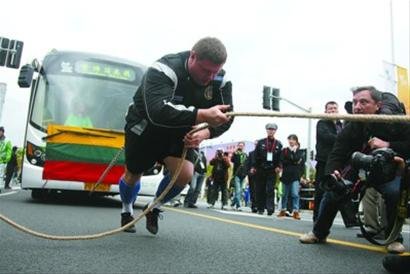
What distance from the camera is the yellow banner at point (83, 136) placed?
27.1 ft

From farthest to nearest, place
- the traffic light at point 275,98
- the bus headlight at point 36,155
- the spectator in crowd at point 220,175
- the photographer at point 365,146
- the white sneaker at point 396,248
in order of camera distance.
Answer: the traffic light at point 275,98 → the spectator in crowd at point 220,175 → the bus headlight at point 36,155 → the white sneaker at point 396,248 → the photographer at point 365,146

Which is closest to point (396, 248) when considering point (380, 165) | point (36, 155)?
point (380, 165)

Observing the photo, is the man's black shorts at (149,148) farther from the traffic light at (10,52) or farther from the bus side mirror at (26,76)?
the traffic light at (10,52)

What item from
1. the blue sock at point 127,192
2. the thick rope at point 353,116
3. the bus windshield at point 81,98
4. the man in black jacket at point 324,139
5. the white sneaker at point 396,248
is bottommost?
the white sneaker at point 396,248

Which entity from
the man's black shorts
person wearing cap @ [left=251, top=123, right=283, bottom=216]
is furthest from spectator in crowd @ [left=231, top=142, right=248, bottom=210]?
the man's black shorts

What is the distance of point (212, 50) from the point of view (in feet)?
10.7

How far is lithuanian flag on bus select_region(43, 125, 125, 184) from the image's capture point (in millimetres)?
8258

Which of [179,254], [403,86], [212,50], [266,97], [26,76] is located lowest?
[179,254]

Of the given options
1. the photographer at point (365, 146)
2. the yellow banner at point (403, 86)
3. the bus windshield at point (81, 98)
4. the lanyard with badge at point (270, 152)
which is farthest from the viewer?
the yellow banner at point (403, 86)

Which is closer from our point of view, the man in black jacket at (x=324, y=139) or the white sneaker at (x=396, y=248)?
the white sneaker at (x=396, y=248)

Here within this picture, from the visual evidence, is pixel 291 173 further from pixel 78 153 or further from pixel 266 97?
pixel 266 97

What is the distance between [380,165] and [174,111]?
4.37 ft

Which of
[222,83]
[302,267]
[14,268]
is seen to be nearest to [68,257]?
[14,268]

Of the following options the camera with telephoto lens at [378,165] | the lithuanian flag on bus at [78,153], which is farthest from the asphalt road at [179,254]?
the lithuanian flag on bus at [78,153]
